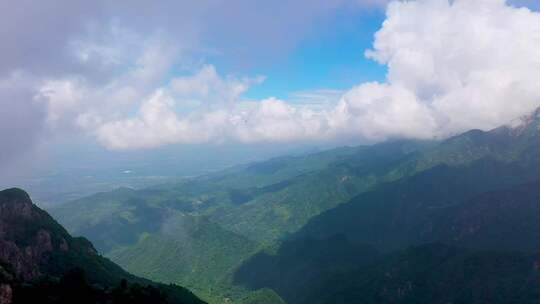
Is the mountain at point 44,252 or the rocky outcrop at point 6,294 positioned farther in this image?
the mountain at point 44,252

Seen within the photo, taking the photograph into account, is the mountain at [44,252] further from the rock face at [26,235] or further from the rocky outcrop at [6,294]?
the rocky outcrop at [6,294]

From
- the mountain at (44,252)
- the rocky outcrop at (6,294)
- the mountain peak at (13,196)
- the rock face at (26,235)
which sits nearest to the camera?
the rocky outcrop at (6,294)

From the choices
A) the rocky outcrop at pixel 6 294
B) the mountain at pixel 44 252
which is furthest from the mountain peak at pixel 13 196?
the rocky outcrop at pixel 6 294

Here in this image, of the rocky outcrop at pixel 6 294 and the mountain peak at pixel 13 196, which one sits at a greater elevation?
the mountain peak at pixel 13 196

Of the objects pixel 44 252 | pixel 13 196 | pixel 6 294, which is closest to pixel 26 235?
pixel 44 252

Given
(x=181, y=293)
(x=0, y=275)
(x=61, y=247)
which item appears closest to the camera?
(x=0, y=275)

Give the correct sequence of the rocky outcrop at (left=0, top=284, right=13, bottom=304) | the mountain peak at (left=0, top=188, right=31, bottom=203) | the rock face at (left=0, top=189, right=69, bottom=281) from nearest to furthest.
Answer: the rocky outcrop at (left=0, top=284, right=13, bottom=304), the rock face at (left=0, top=189, right=69, bottom=281), the mountain peak at (left=0, top=188, right=31, bottom=203)

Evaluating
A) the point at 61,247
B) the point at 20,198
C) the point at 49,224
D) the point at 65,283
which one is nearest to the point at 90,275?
the point at 61,247

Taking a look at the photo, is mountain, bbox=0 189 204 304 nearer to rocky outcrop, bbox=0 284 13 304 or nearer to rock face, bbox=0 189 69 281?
rock face, bbox=0 189 69 281

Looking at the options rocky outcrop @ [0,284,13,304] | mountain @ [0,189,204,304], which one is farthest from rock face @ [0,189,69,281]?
rocky outcrop @ [0,284,13,304]

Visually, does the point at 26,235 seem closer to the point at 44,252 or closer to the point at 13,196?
the point at 44,252

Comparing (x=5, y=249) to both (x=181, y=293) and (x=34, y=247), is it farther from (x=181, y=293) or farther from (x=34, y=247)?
(x=181, y=293)
